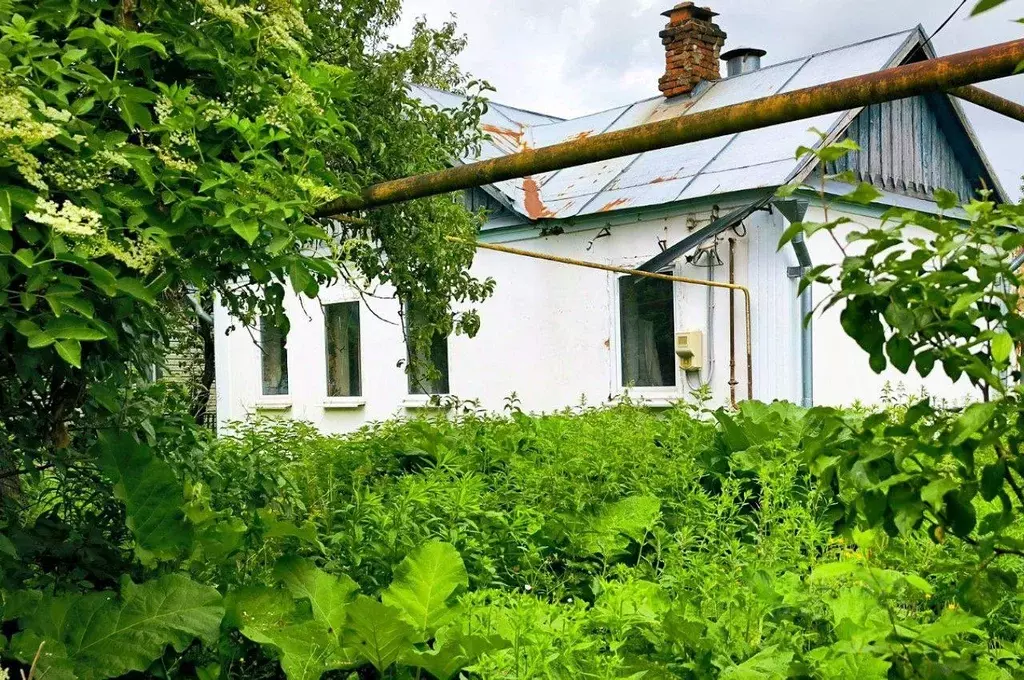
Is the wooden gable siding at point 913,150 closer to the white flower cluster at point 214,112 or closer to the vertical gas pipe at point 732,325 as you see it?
the vertical gas pipe at point 732,325

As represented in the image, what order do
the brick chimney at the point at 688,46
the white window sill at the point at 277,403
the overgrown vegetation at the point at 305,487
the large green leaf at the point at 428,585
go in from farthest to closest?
1. the white window sill at the point at 277,403
2. the brick chimney at the point at 688,46
3. the large green leaf at the point at 428,585
4. the overgrown vegetation at the point at 305,487

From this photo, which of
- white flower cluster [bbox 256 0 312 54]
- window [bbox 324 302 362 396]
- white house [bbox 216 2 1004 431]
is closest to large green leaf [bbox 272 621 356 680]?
white flower cluster [bbox 256 0 312 54]

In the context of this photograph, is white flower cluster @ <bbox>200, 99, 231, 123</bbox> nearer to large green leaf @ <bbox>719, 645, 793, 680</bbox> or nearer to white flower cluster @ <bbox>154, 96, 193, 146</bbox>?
white flower cluster @ <bbox>154, 96, 193, 146</bbox>

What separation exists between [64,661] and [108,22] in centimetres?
170

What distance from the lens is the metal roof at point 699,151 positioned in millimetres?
10984

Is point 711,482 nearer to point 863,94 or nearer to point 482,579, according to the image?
point 482,579

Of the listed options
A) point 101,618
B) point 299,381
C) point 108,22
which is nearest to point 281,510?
point 101,618

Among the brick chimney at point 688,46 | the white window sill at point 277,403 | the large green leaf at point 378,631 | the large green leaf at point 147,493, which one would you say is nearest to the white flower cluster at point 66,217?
the large green leaf at point 147,493

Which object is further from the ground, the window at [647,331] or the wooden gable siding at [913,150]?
the wooden gable siding at [913,150]

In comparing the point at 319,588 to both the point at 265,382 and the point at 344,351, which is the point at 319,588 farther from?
the point at 265,382

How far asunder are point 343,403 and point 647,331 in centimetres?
482

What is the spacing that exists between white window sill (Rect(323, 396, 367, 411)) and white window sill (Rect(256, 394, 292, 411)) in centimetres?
96

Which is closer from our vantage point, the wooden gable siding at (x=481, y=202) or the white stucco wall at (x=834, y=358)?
the white stucco wall at (x=834, y=358)

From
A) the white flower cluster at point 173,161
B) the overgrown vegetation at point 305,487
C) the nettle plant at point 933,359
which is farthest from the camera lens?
the white flower cluster at point 173,161
